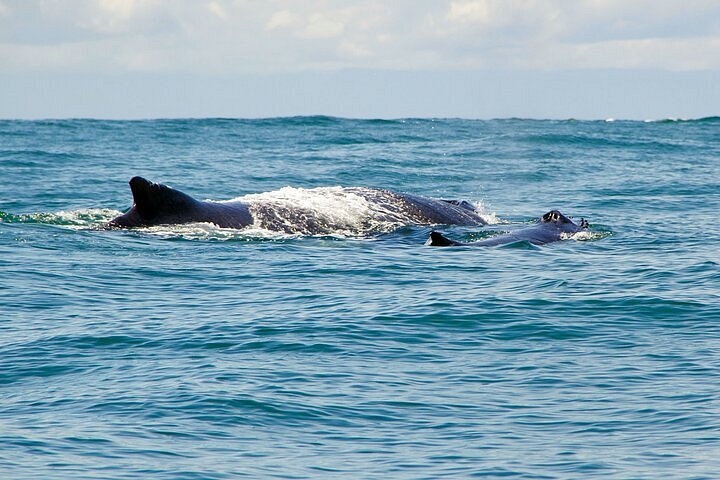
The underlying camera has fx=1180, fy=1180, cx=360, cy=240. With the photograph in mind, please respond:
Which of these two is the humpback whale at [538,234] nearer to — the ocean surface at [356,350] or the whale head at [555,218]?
the whale head at [555,218]

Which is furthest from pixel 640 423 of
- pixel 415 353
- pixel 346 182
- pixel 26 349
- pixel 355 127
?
pixel 355 127

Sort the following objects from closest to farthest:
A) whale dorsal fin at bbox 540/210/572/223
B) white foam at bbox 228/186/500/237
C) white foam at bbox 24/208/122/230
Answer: white foam at bbox 228/186/500/237 → whale dorsal fin at bbox 540/210/572/223 → white foam at bbox 24/208/122/230

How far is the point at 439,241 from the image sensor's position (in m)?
17.3

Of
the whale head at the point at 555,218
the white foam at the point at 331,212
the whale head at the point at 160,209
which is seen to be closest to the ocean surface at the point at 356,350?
the white foam at the point at 331,212

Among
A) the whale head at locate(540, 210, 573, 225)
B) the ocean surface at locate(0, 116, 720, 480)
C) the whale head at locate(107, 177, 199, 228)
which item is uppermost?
the whale head at locate(107, 177, 199, 228)

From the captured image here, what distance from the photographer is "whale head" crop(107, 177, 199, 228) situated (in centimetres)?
1786

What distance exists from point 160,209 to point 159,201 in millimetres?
143

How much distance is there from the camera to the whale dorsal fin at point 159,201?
58.0 feet

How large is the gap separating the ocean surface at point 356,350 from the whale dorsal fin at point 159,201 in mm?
312

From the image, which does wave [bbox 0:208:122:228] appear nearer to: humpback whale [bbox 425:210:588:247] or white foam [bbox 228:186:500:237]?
white foam [bbox 228:186:500:237]

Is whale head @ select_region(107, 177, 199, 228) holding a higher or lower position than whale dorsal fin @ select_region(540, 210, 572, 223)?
higher

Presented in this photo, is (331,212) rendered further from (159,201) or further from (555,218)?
(555,218)

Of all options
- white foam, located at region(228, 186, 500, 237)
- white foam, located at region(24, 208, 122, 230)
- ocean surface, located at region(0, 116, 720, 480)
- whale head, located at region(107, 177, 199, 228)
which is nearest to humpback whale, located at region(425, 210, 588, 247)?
ocean surface, located at region(0, 116, 720, 480)

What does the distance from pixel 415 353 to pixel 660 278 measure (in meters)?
5.11
